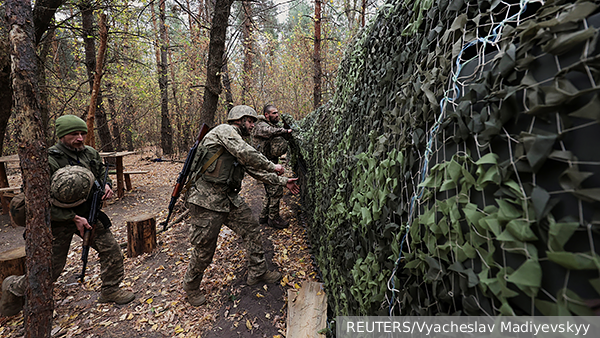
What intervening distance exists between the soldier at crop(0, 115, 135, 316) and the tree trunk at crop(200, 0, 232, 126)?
9.29ft

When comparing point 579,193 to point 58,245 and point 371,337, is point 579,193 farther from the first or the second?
point 58,245

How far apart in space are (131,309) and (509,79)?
4.61 meters

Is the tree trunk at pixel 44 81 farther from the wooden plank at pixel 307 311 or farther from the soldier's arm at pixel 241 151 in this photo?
the wooden plank at pixel 307 311

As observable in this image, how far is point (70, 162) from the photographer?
3.27 metres

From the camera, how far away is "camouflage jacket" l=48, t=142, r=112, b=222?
302 cm

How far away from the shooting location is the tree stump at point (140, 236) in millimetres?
4688

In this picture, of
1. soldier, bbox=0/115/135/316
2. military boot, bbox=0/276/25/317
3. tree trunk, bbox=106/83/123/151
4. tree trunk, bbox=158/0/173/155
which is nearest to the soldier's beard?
soldier, bbox=0/115/135/316

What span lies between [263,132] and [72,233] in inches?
131

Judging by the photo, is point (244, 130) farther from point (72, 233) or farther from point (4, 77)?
point (4, 77)

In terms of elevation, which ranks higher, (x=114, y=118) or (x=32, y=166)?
(x=114, y=118)

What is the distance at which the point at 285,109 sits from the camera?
13875 mm

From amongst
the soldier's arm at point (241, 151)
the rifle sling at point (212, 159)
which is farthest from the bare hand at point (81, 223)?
the soldier's arm at point (241, 151)

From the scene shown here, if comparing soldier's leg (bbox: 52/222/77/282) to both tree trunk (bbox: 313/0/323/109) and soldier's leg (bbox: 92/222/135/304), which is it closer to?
soldier's leg (bbox: 92/222/135/304)

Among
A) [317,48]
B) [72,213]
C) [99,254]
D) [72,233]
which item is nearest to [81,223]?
[72,213]
